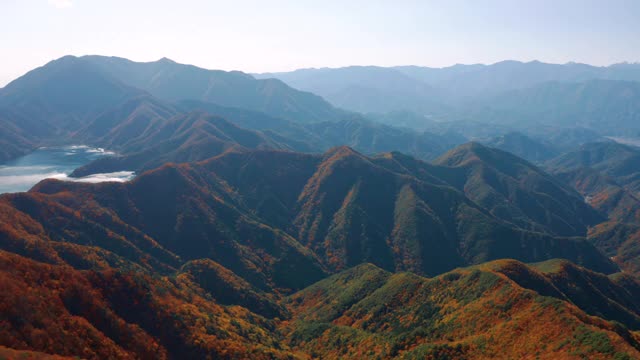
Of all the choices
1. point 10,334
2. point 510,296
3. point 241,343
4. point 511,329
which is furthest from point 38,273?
point 510,296

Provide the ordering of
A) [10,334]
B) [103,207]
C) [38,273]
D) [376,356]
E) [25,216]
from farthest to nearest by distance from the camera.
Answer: [103,207] → [25,216] → [376,356] → [38,273] → [10,334]

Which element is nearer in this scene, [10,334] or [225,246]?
[10,334]

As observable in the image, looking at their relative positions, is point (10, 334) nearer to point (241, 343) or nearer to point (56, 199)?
point (241, 343)

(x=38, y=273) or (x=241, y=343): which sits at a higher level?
(x=38, y=273)

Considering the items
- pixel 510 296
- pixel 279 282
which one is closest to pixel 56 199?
pixel 279 282

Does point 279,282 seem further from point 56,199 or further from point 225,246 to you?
point 56,199

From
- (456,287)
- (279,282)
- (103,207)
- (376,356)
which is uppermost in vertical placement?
(103,207)

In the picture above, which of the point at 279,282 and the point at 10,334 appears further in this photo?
the point at 279,282

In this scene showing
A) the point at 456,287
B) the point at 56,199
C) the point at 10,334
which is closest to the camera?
the point at 10,334

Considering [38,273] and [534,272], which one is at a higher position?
[38,273]

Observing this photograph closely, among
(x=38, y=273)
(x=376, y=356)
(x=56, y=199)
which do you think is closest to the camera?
(x=38, y=273)
